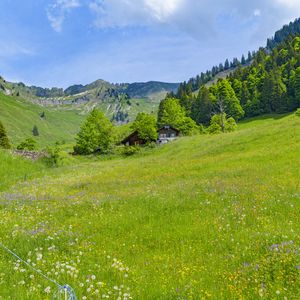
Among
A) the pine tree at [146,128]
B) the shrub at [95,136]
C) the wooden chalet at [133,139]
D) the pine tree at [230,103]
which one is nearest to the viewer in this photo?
the shrub at [95,136]

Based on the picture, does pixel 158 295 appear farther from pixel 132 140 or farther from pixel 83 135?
pixel 132 140

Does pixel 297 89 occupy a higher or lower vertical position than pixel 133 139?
higher

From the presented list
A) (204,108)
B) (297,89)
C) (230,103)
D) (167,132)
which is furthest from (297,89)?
(167,132)

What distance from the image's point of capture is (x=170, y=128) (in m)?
115

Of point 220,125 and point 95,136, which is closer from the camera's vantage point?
point 95,136

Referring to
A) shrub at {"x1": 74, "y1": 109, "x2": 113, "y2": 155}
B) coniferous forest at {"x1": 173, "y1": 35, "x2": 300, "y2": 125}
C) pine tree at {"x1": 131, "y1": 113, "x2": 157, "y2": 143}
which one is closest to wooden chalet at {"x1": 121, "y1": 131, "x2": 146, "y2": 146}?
pine tree at {"x1": 131, "y1": 113, "x2": 157, "y2": 143}

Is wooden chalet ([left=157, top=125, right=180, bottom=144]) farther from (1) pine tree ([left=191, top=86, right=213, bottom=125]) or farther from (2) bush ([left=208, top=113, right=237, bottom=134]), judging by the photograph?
(1) pine tree ([left=191, top=86, right=213, bottom=125])

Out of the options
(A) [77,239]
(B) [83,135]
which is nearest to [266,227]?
(A) [77,239]

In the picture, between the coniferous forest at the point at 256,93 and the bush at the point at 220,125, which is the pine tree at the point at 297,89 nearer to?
the coniferous forest at the point at 256,93

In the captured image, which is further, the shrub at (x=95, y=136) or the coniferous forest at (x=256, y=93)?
the coniferous forest at (x=256, y=93)

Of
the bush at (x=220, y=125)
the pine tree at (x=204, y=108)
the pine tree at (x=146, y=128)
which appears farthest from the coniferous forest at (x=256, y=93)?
the pine tree at (x=146, y=128)

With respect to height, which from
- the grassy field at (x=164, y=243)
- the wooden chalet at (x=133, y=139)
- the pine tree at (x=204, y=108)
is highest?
the pine tree at (x=204, y=108)

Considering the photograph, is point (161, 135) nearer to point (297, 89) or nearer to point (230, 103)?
point (230, 103)

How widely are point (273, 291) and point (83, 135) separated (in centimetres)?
9533
